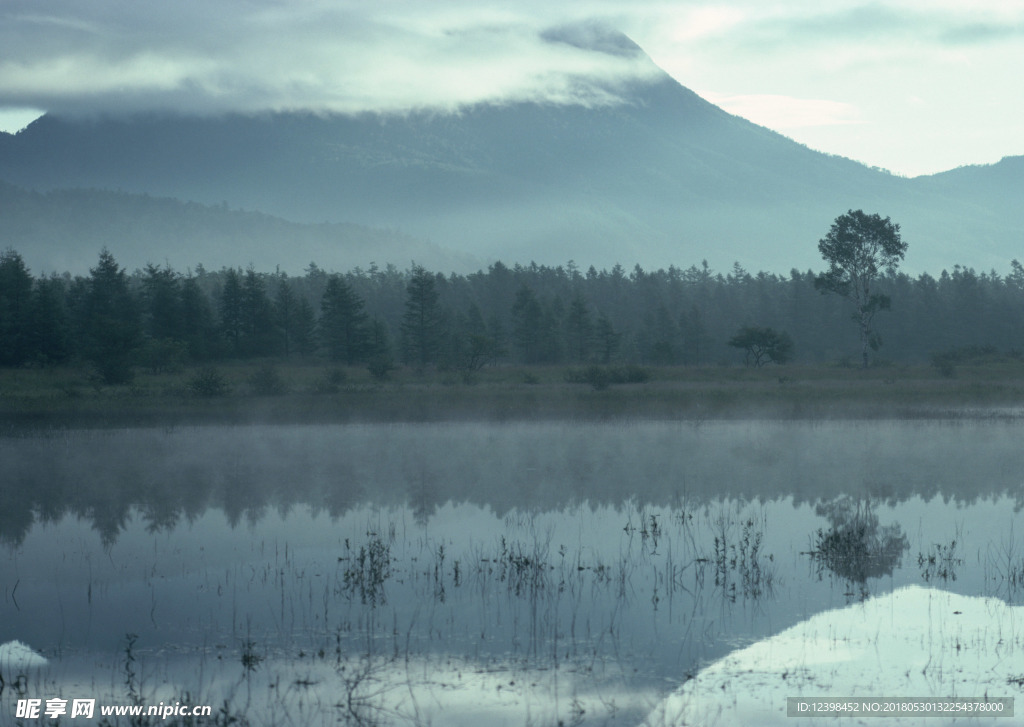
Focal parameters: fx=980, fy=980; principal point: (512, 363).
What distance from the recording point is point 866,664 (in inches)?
384

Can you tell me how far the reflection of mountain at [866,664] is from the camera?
8734 millimetres

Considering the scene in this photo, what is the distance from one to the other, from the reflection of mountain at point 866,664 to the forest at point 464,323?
161 ft

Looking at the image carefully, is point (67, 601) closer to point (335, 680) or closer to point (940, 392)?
point (335, 680)

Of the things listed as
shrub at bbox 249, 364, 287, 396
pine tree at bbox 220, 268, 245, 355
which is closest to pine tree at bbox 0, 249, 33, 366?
pine tree at bbox 220, 268, 245, 355

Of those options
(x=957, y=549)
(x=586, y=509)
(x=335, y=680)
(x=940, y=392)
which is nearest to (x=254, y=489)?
(x=586, y=509)

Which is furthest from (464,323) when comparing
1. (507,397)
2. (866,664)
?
(866,664)

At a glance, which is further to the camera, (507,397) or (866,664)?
(507,397)

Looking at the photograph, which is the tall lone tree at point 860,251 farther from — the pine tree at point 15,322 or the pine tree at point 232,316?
the pine tree at point 15,322

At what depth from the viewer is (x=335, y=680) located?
370 inches

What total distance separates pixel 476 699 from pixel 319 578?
16.0 feet

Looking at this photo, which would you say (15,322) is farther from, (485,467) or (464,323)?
(485,467)

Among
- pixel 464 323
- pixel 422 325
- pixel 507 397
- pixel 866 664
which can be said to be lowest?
pixel 866 664

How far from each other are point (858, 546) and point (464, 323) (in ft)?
268

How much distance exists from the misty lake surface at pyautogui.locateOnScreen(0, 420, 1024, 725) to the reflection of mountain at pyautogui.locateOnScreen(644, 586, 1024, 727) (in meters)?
0.06
